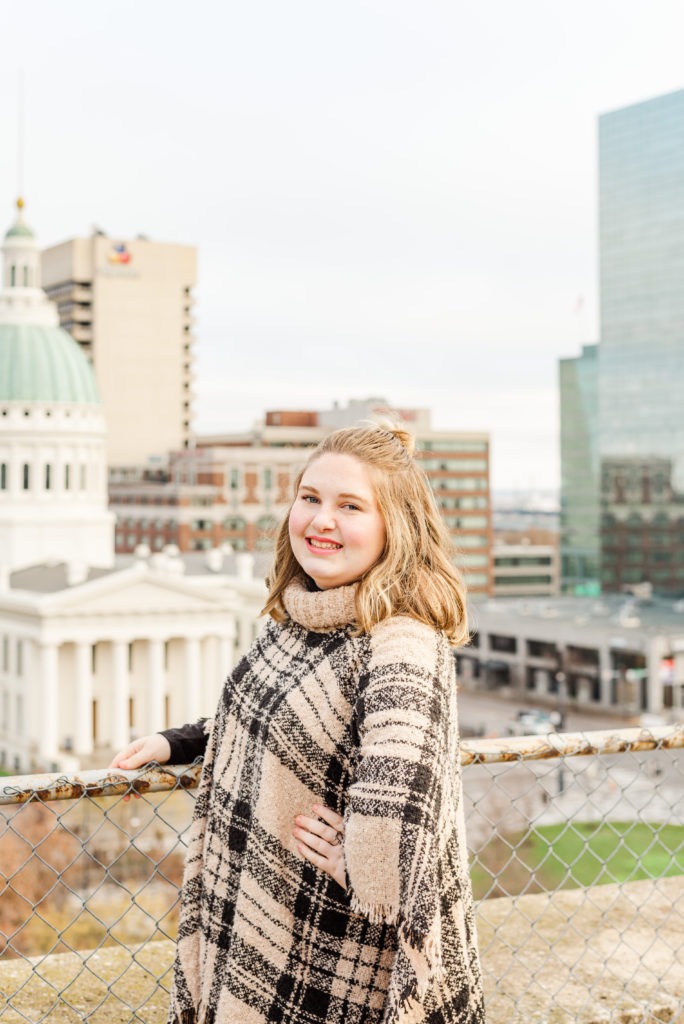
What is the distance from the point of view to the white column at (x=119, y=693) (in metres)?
79.7

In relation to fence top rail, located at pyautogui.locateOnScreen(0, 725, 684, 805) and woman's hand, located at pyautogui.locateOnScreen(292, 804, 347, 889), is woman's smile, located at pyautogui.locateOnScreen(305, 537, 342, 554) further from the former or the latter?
fence top rail, located at pyautogui.locateOnScreen(0, 725, 684, 805)

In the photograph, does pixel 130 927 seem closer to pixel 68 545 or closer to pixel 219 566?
pixel 219 566

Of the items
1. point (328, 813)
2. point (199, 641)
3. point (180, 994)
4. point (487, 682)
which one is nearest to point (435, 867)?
Answer: point (328, 813)

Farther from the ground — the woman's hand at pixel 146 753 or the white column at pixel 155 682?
the woman's hand at pixel 146 753

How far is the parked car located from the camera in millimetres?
67312

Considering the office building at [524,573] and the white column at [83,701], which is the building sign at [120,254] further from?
the white column at [83,701]

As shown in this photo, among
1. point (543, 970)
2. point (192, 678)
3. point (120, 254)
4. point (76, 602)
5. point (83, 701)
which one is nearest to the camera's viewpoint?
point (543, 970)

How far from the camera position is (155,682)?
8181 cm

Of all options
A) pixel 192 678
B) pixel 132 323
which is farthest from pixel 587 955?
pixel 132 323

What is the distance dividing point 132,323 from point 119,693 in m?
90.7

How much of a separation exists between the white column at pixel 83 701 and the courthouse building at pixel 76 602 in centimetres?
8

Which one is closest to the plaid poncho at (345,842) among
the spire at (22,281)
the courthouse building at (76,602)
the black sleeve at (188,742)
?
the black sleeve at (188,742)

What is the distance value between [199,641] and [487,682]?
20.6 meters

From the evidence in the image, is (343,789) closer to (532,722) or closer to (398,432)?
(398,432)
